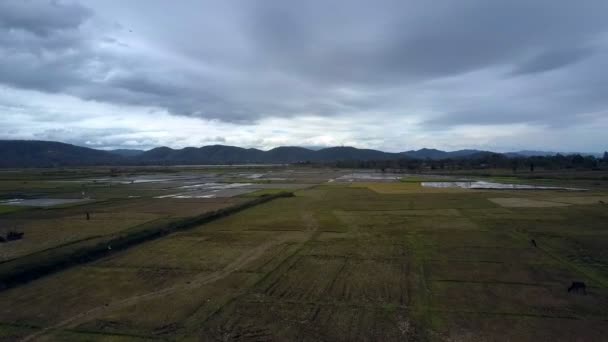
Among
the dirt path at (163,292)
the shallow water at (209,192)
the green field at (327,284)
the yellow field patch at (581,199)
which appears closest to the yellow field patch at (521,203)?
the yellow field patch at (581,199)

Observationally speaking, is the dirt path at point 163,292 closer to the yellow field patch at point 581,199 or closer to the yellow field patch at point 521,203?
the yellow field patch at point 521,203

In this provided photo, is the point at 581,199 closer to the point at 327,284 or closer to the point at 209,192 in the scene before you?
the point at 327,284

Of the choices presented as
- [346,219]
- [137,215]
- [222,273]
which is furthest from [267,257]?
[137,215]

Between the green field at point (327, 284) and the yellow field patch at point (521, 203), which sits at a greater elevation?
the yellow field patch at point (521, 203)

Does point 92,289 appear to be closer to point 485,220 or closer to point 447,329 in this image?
point 447,329

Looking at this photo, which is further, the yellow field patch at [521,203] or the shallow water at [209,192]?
the shallow water at [209,192]

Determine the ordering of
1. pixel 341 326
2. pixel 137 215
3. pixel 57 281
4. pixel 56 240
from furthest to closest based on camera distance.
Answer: pixel 137 215 < pixel 56 240 < pixel 57 281 < pixel 341 326
